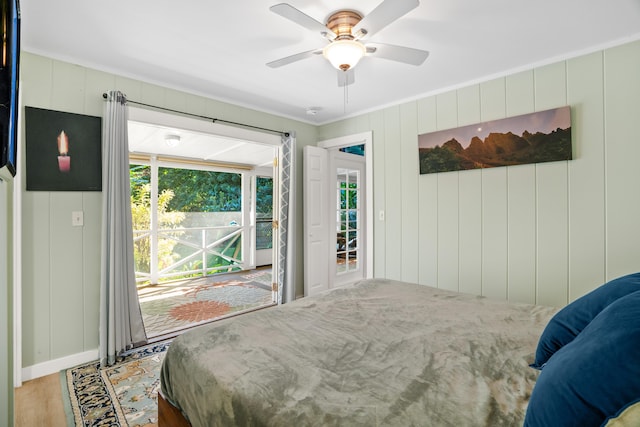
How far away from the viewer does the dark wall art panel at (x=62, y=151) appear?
→ 2428 mm

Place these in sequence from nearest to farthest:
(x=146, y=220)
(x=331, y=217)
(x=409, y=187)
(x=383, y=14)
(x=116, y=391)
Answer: (x=383, y=14) < (x=116, y=391) < (x=409, y=187) < (x=331, y=217) < (x=146, y=220)

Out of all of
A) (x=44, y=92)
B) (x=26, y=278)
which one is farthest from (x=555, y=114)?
(x=26, y=278)

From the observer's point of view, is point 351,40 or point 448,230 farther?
point 448,230

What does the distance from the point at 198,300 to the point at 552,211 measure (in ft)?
13.9

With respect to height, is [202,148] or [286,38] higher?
[286,38]

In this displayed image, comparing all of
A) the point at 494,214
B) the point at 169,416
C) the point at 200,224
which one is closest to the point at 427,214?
the point at 494,214

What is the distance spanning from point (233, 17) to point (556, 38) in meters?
2.32

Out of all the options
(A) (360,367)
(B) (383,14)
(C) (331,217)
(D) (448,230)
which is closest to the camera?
(A) (360,367)

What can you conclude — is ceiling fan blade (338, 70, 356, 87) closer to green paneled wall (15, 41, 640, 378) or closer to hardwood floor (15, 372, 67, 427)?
green paneled wall (15, 41, 640, 378)

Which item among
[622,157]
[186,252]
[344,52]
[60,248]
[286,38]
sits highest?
[286,38]

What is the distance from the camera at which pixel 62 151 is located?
2.53 metres

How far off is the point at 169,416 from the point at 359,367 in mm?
952

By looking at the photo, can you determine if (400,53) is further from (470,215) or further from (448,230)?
(448,230)

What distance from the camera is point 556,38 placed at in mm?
2344
